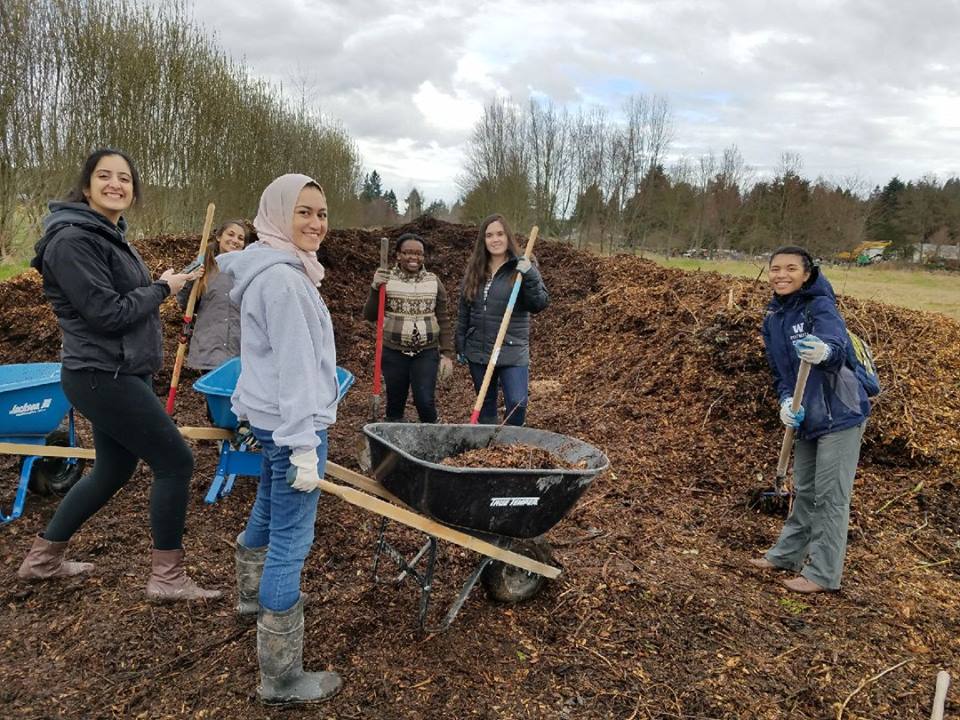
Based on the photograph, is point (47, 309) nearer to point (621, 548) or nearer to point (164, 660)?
point (164, 660)

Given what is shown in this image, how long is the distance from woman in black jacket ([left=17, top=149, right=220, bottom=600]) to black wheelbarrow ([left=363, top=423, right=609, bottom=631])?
91cm

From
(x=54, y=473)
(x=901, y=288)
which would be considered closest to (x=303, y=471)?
(x=54, y=473)

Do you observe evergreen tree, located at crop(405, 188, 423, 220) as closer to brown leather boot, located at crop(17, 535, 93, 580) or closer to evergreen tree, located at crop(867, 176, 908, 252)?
evergreen tree, located at crop(867, 176, 908, 252)

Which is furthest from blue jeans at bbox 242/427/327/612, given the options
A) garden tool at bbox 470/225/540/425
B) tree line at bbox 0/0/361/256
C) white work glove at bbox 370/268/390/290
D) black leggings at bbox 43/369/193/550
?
tree line at bbox 0/0/361/256

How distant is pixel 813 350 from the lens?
9.68ft

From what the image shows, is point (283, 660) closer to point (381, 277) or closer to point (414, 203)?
point (381, 277)

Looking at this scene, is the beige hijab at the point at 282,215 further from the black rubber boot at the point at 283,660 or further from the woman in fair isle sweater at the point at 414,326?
the woman in fair isle sweater at the point at 414,326

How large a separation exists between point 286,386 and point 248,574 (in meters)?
1.11

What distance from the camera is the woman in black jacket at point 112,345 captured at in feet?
7.96

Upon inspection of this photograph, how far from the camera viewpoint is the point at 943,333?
6.88 meters

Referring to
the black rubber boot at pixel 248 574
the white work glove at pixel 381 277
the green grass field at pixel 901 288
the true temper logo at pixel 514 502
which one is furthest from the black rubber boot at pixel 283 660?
the green grass field at pixel 901 288

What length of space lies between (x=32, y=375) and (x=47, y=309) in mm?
3747

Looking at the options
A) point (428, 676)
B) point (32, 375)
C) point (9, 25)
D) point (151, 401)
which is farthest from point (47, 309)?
point (428, 676)

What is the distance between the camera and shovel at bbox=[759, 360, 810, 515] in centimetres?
307
